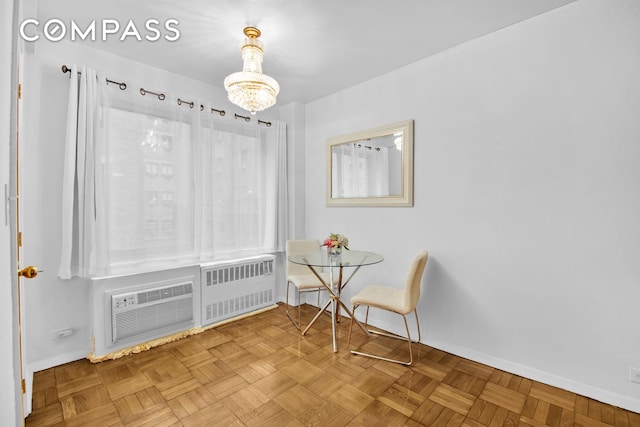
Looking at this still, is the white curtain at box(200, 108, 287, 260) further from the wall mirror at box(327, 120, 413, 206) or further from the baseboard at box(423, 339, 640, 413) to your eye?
the baseboard at box(423, 339, 640, 413)

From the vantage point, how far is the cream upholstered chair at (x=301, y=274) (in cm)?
308

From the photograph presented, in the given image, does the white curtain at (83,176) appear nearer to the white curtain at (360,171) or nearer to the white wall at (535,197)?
the white curtain at (360,171)

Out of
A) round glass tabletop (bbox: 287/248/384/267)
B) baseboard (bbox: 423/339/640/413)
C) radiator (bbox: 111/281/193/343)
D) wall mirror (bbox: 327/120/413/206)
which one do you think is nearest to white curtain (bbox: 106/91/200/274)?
radiator (bbox: 111/281/193/343)

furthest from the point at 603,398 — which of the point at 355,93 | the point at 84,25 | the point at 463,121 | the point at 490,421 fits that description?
the point at 84,25

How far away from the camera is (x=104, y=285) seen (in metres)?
2.45

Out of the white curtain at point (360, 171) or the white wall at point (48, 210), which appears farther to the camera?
the white curtain at point (360, 171)

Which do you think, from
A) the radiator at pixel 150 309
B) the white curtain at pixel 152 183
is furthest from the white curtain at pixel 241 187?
the radiator at pixel 150 309

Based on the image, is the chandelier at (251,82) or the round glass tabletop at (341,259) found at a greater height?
the chandelier at (251,82)

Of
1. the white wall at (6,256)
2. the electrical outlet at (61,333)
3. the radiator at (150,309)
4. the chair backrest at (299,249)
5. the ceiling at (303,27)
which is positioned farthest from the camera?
the chair backrest at (299,249)

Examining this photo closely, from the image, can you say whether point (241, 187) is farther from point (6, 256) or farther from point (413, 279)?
point (6, 256)

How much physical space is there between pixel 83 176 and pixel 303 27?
215 centimetres

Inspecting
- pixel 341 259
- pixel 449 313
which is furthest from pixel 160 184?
pixel 449 313

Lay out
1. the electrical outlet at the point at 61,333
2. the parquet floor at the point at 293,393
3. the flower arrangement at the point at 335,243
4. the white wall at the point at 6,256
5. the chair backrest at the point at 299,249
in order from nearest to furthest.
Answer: the white wall at the point at 6,256 < the parquet floor at the point at 293,393 < the electrical outlet at the point at 61,333 < the flower arrangement at the point at 335,243 < the chair backrest at the point at 299,249

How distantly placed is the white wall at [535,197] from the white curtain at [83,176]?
2.70m
